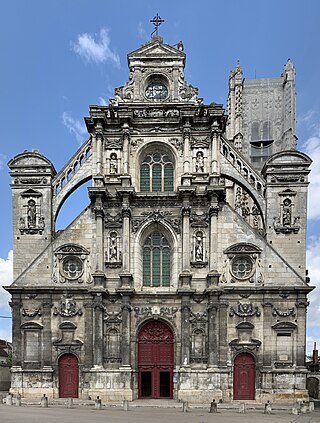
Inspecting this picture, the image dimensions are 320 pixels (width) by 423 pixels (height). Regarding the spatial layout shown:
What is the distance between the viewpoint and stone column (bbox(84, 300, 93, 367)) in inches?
1191

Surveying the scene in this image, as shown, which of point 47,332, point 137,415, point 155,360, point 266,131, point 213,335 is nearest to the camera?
point 137,415

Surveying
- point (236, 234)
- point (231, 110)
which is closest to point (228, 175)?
point (236, 234)

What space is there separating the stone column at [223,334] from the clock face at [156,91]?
1367 centimetres

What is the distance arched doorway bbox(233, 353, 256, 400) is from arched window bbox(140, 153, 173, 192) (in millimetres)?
10957

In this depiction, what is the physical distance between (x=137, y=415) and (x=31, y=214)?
1401 centimetres

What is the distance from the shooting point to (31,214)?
31.9 m

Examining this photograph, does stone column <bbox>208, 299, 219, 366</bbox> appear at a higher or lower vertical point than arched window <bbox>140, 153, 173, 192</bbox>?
lower

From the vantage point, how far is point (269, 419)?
23266mm

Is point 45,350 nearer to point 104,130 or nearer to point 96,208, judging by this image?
point 96,208

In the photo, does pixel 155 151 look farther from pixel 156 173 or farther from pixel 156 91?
pixel 156 91

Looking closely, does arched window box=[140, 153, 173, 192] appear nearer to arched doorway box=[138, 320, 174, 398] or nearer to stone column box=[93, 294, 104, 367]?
stone column box=[93, 294, 104, 367]

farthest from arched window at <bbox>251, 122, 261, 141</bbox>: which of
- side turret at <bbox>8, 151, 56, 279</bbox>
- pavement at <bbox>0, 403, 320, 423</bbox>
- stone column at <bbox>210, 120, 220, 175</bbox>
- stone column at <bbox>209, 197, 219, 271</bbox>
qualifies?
pavement at <bbox>0, 403, 320, 423</bbox>

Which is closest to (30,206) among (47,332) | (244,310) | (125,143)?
(125,143)

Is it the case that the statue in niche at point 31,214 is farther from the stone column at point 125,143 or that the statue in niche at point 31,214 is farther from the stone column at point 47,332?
the stone column at point 125,143
